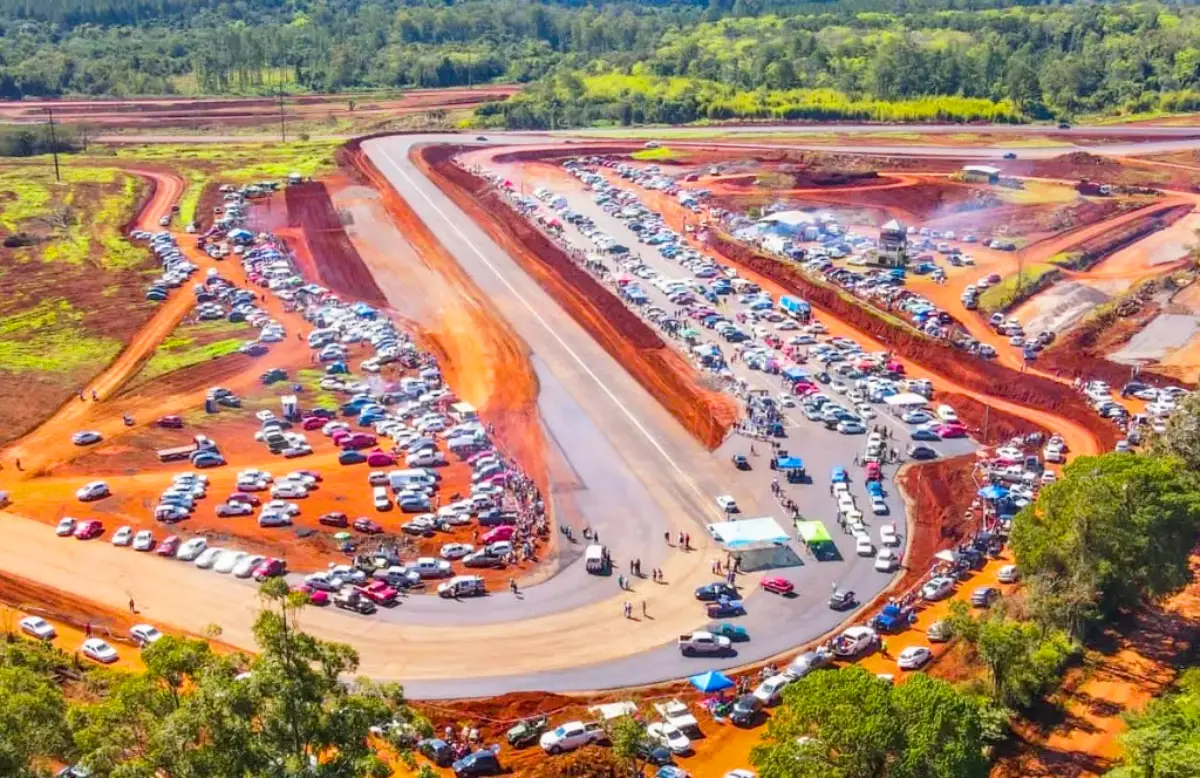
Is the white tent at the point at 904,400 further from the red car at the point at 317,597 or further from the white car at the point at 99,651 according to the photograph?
the white car at the point at 99,651

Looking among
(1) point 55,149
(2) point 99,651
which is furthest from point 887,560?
(1) point 55,149

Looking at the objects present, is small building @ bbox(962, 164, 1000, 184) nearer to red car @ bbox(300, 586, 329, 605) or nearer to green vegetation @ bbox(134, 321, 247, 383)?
green vegetation @ bbox(134, 321, 247, 383)

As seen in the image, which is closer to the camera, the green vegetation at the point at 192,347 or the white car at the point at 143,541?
the white car at the point at 143,541

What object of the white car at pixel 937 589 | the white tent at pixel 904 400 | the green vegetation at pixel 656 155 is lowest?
the white car at pixel 937 589

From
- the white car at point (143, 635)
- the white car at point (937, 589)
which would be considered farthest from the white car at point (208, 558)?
→ the white car at point (937, 589)

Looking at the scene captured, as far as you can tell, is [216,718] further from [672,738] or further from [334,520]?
[334,520]

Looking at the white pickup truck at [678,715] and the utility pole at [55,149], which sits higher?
the utility pole at [55,149]

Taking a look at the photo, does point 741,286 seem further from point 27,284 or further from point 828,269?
point 27,284
